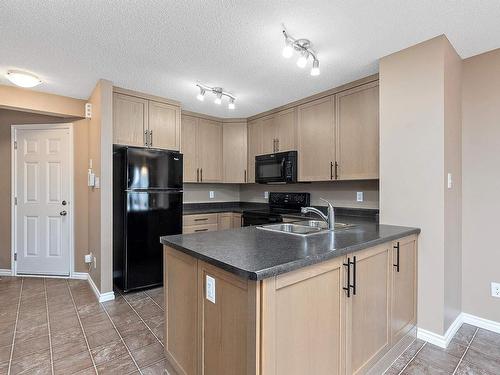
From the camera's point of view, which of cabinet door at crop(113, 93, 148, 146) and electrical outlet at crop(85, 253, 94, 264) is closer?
cabinet door at crop(113, 93, 148, 146)

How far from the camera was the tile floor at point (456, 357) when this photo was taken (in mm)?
1835

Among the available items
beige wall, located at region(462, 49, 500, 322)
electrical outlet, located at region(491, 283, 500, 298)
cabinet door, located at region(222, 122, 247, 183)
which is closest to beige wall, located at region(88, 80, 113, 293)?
cabinet door, located at region(222, 122, 247, 183)

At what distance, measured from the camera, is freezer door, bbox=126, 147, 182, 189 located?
10.2 ft

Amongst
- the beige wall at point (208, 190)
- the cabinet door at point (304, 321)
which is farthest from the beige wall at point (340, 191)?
the cabinet door at point (304, 321)

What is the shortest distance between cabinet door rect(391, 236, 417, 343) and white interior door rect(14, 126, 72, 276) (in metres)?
3.92

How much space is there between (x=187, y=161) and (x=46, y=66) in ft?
6.46

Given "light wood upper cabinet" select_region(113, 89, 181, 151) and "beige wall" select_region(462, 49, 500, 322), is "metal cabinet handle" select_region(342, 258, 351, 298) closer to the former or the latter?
"beige wall" select_region(462, 49, 500, 322)

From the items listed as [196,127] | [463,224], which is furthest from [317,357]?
[196,127]

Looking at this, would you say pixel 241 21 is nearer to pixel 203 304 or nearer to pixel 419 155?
pixel 419 155

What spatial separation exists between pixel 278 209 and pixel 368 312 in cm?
260

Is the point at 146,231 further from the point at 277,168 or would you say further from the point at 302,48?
the point at 302,48

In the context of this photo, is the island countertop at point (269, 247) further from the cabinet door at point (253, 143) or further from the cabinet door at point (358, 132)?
the cabinet door at point (253, 143)

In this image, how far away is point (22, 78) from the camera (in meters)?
2.78

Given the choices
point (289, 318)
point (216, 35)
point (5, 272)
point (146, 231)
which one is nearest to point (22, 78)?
point (146, 231)
